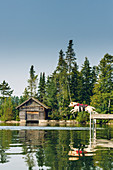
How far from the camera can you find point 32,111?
249 ft

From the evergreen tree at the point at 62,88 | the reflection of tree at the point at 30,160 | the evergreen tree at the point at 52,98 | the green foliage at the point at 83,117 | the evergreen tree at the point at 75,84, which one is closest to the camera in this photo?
the reflection of tree at the point at 30,160

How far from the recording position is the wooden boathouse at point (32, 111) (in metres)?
74.5

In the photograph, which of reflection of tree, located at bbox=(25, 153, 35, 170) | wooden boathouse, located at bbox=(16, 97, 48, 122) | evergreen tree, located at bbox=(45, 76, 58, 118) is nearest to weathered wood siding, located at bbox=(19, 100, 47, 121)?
A: wooden boathouse, located at bbox=(16, 97, 48, 122)

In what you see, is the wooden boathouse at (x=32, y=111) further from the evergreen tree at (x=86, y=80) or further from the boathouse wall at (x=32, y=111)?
the evergreen tree at (x=86, y=80)

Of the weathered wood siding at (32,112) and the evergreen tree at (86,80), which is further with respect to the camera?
the evergreen tree at (86,80)

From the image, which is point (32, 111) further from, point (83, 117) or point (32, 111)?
point (83, 117)

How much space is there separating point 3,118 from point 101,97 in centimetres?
3013

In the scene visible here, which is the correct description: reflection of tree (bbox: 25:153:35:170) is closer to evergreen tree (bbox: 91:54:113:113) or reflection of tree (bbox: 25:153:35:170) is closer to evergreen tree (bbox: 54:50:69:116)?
evergreen tree (bbox: 91:54:113:113)

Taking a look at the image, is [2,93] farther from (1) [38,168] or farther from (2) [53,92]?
(1) [38,168]

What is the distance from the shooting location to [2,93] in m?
94.8

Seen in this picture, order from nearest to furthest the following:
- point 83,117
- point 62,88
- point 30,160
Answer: point 30,160, point 83,117, point 62,88

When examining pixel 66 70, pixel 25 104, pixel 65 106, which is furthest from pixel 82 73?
pixel 25 104

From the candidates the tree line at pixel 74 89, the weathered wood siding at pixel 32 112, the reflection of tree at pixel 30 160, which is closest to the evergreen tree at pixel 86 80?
the tree line at pixel 74 89

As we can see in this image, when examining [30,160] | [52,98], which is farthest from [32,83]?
[30,160]
